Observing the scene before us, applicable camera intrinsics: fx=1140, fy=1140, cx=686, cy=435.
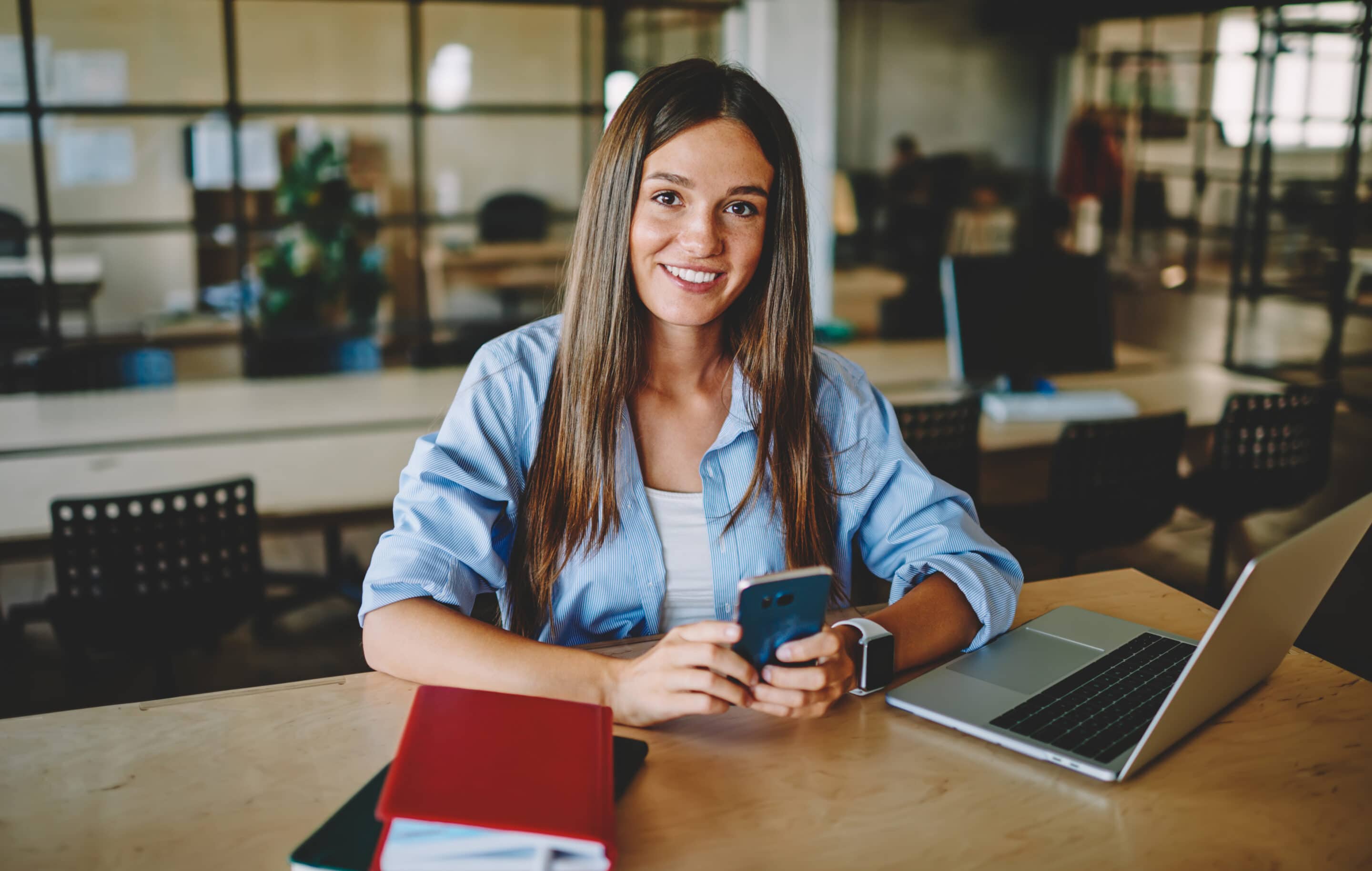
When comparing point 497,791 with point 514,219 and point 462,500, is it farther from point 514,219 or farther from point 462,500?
point 514,219

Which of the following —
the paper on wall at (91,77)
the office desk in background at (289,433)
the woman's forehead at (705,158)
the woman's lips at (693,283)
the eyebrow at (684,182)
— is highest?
the paper on wall at (91,77)

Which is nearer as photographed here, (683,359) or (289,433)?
(683,359)

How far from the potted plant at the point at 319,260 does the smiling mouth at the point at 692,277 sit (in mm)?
4264

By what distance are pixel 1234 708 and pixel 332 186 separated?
5.29m

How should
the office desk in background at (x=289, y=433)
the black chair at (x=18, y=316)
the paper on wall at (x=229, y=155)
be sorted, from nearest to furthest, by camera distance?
the office desk in background at (x=289, y=433)
the black chair at (x=18, y=316)
the paper on wall at (x=229, y=155)

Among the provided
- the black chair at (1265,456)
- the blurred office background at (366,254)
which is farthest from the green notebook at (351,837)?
the black chair at (1265,456)

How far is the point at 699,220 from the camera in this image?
5.13 feet

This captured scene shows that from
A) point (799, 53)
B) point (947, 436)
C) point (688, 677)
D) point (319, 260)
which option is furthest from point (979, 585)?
point (799, 53)

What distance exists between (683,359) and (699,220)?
0.25 m

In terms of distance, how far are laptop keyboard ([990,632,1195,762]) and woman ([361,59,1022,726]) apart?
157 mm

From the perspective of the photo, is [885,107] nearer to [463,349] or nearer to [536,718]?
[463,349]

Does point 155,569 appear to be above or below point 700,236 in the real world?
below

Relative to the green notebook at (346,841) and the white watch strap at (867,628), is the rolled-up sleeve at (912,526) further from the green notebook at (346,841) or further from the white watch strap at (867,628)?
the green notebook at (346,841)

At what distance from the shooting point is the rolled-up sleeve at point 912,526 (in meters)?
1.55
